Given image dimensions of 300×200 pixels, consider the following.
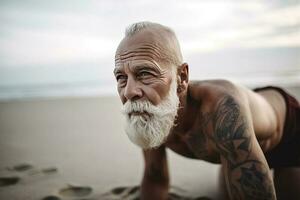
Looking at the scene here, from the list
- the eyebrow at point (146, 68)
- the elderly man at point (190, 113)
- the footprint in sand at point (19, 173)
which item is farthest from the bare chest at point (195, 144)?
the footprint in sand at point (19, 173)

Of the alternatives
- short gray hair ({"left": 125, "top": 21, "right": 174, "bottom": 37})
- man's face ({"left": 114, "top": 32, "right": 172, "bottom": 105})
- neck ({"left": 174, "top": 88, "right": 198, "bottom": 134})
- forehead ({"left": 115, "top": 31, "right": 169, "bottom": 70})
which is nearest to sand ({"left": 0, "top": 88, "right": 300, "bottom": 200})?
neck ({"left": 174, "top": 88, "right": 198, "bottom": 134})

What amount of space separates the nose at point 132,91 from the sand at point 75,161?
53.9 inches

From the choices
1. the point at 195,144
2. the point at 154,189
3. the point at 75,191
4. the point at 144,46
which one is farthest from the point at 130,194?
the point at 144,46

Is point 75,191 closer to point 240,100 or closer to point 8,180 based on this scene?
point 8,180

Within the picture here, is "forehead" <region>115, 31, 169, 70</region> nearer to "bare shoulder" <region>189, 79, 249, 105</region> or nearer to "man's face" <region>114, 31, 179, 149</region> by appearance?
"man's face" <region>114, 31, 179, 149</region>

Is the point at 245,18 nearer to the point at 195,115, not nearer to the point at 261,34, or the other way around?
the point at 261,34

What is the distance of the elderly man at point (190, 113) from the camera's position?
5.82 feet

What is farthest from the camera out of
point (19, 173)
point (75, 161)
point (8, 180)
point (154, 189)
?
point (75, 161)

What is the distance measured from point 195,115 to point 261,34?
813 cm

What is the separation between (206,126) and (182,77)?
416 mm

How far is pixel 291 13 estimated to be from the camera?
8703mm

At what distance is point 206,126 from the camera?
6.69ft

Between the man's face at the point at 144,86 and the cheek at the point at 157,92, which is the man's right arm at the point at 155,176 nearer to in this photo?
the man's face at the point at 144,86

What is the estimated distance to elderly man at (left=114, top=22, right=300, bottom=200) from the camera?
177cm
